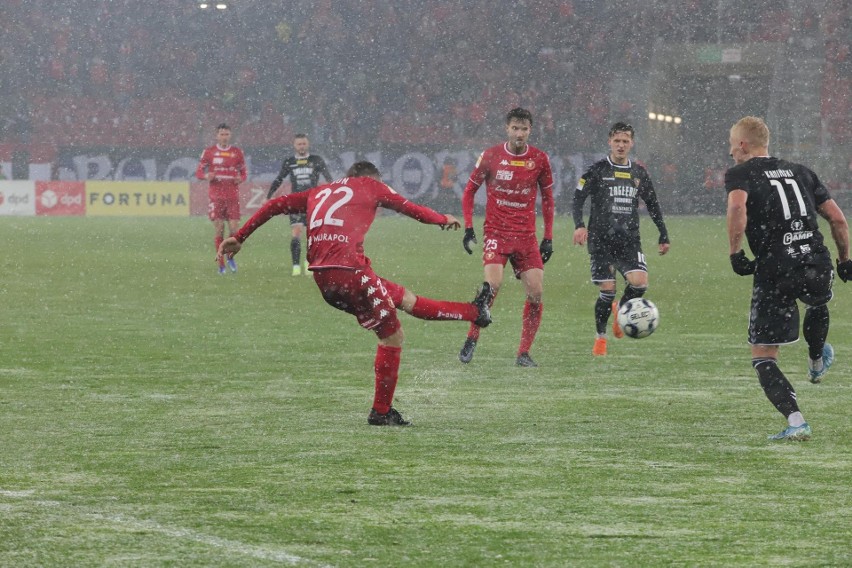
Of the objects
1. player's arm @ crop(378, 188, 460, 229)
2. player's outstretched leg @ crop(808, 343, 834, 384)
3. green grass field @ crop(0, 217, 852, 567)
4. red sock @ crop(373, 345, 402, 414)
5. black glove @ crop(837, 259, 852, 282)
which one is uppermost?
player's arm @ crop(378, 188, 460, 229)

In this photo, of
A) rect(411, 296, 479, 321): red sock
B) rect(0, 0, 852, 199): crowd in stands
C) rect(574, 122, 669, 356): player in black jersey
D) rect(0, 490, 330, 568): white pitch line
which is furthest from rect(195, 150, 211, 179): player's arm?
rect(0, 0, 852, 199): crowd in stands

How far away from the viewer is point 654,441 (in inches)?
264

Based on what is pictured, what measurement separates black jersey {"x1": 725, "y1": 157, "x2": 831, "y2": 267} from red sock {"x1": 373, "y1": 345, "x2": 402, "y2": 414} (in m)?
1.99

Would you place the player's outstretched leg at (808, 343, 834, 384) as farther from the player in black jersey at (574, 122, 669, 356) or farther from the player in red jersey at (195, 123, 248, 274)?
the player in red jersey at (195, 123, 248, 274)

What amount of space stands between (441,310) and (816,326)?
2.06 metres

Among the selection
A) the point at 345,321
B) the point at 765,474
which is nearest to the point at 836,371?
the point at 765,474

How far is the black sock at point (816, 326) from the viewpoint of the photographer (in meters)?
7.18

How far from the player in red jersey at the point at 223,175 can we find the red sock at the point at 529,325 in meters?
11.2

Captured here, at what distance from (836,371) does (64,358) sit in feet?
18.8

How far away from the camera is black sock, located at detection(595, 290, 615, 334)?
10961 mm

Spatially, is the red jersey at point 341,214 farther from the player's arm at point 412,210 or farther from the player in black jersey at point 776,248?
the player in black jersey at point 776,248

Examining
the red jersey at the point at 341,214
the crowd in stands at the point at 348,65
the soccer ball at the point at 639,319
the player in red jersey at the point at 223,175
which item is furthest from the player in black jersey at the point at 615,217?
the crowd in stands at the point at 348,65

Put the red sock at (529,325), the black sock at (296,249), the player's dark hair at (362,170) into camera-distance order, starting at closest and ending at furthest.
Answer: the player's dark hair at (362,170)
the red sock at (529,325)
the black sock at (296,249)

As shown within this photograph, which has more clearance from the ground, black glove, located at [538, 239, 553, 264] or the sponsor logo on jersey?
the sponsor logo on jersey
